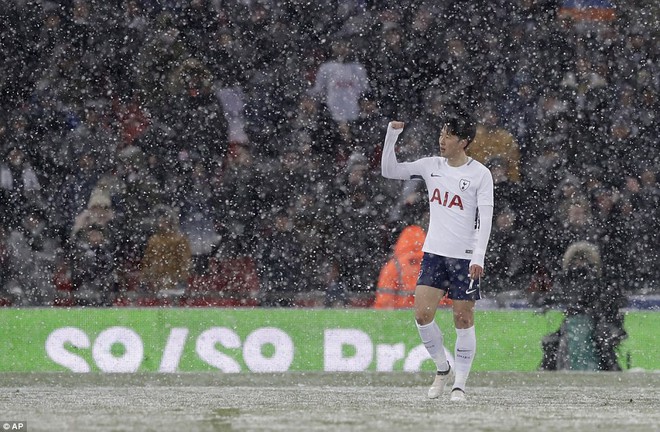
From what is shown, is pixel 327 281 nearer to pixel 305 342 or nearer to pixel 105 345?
pixel 305 342

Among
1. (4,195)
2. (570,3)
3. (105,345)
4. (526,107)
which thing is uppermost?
(570,3)

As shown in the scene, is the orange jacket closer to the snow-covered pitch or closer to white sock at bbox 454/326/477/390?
the snow-covered pitch

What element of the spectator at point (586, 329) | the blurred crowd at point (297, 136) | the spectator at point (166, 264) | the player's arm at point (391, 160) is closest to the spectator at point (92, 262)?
the blurred crowd at point (297, 136)

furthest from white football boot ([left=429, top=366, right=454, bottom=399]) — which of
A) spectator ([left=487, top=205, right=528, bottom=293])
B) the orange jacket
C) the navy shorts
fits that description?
spectator ([left=487, top=205, right=528, bottom=293])

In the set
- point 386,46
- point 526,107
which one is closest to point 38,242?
point 386,46

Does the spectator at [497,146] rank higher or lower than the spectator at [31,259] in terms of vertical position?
higher

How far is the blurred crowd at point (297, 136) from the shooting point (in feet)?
42.2

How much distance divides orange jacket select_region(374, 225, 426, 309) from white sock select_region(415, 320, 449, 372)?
9.36 feet

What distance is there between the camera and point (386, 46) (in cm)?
1394

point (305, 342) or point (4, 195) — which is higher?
point (4, 195)

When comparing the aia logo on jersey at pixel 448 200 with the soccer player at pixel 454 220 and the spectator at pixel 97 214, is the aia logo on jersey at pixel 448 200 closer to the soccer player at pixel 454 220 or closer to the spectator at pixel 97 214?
the soccer player at pixel 454 220

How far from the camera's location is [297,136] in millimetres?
13609

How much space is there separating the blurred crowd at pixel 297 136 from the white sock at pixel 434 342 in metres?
3.57

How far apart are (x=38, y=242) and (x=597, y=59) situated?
5.96 m
